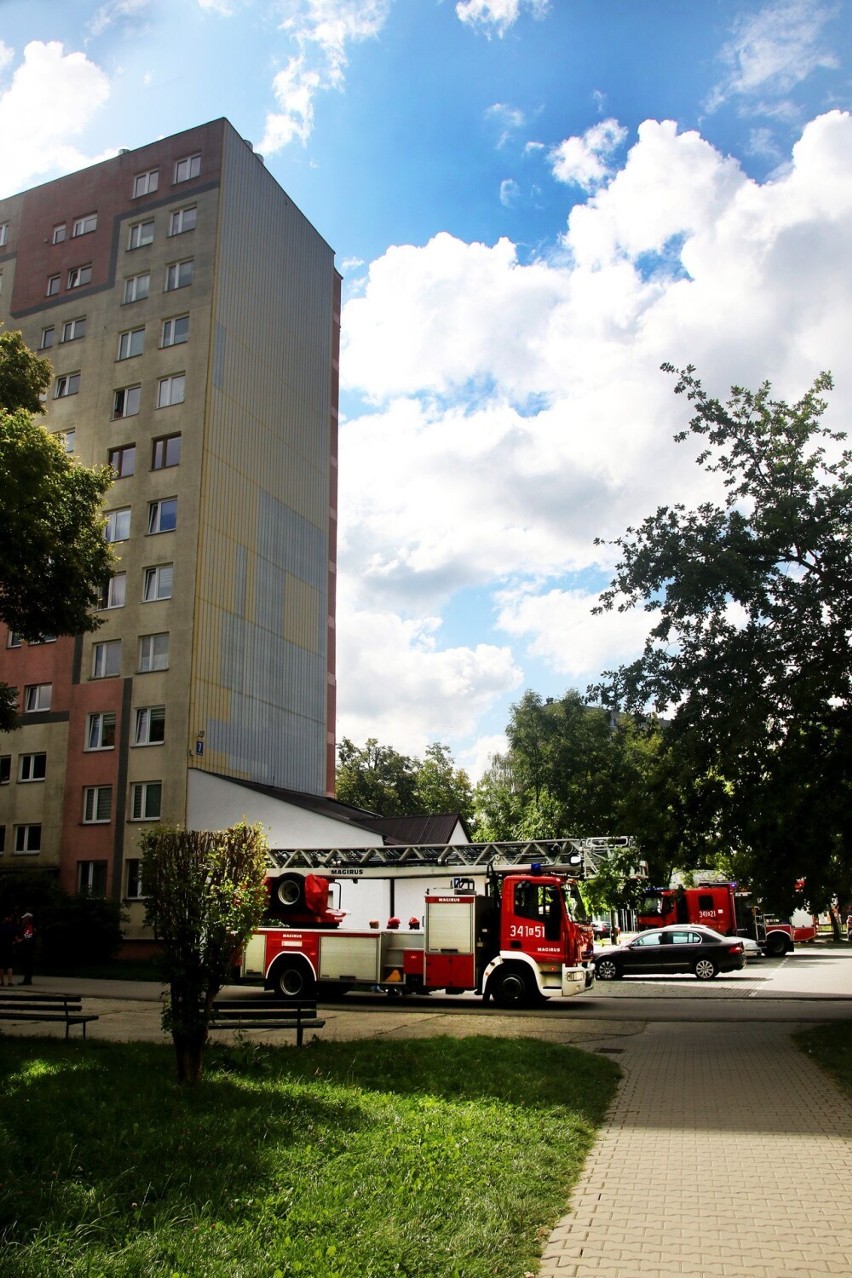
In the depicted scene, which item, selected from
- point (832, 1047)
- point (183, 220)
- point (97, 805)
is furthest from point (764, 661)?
point (183, 220)

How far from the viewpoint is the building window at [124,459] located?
123 feet

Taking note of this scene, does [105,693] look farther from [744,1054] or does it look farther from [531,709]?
[531,709]

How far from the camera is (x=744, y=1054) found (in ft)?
44.4

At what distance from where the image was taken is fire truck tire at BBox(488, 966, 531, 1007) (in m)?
20.7

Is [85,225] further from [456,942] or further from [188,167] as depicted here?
[456,942]

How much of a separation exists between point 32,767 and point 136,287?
66.0 ft

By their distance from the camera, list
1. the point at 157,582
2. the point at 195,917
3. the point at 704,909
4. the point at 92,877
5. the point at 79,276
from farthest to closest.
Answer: the point at 79,276, the point at 704,909, the point at 157,582, the point at 92,877, the point at 195,917

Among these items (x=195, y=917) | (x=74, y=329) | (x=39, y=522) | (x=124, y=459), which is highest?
(x=74, y=329)

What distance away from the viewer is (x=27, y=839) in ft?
118

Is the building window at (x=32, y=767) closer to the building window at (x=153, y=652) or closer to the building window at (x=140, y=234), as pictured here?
the building window at (x=153, y=652)

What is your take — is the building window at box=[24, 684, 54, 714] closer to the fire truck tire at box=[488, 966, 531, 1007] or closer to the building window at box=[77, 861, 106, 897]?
the building window at box=[77, 861, 106, 897]

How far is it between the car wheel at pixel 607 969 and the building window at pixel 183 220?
32013 mm

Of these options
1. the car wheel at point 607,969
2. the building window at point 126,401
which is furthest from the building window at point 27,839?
the car wheel at point 607,969

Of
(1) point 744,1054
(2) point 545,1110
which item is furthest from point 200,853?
(1) point 744,1054
